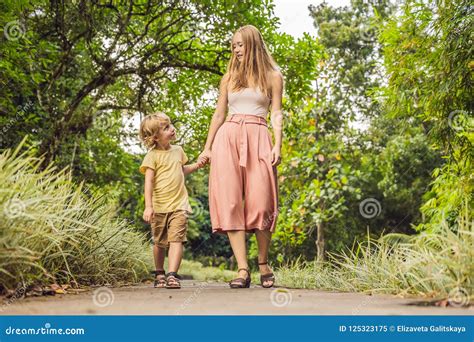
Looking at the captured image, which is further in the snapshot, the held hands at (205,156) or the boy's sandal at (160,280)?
the held hands at (205,156)

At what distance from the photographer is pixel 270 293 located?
3.67 m

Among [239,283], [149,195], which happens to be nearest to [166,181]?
[149,195]

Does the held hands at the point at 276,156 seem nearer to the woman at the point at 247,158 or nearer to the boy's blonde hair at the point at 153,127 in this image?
the woman at the point at 247,158

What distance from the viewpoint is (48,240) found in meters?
3.86

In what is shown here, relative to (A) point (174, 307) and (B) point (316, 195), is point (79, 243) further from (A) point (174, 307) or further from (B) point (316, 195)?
(B) point (316, 195)

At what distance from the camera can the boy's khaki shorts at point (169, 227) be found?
15.2 ft

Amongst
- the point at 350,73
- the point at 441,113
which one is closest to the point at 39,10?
the point at 441,113

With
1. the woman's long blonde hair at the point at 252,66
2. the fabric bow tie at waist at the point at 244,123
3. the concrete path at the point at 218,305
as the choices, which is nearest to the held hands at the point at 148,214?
the fabric bow tie at waist at the point at 244,123

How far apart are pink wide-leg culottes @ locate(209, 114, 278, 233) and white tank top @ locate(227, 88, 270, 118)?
0.05m

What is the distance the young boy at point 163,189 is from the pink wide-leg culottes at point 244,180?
1.19 ft

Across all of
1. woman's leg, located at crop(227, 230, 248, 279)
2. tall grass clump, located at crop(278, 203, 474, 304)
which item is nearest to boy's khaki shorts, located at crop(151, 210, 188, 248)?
woman's leg, located at crop(227, 230, 248, 279)

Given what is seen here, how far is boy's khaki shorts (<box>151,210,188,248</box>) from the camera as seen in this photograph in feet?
15.2

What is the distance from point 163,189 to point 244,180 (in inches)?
28.4

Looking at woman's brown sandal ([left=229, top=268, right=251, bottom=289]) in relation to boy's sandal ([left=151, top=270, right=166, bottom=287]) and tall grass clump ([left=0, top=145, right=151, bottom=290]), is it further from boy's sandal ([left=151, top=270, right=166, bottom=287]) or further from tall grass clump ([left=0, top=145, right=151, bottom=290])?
tall grass clump ([left=0, top=145, right=151, bottom=290])
